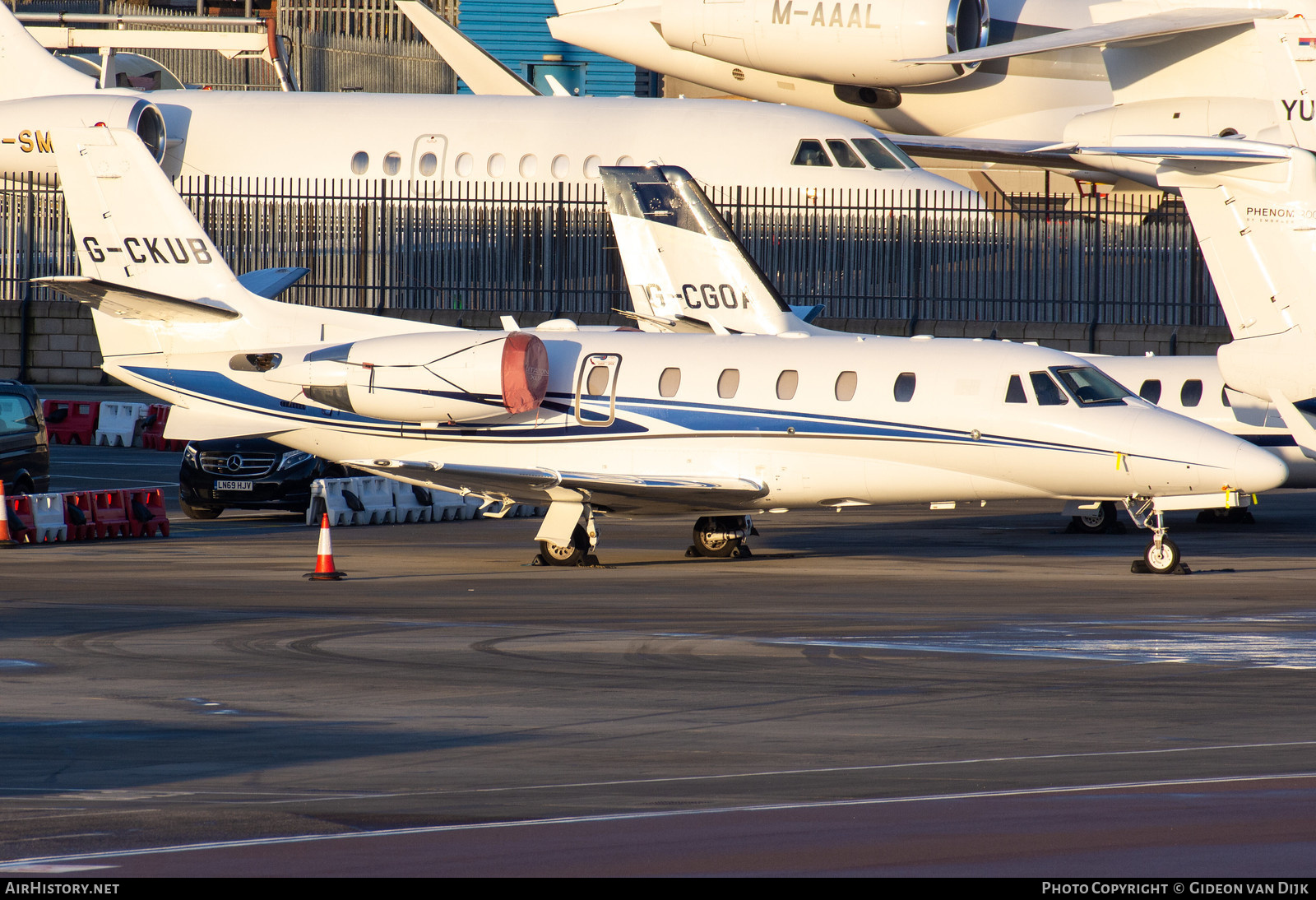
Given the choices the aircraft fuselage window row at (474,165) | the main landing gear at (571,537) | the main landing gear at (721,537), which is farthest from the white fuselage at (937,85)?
the main landing gear at (571,537)

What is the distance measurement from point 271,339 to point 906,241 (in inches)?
660

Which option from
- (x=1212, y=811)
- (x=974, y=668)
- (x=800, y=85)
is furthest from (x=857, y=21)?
(x=1212, y=811)

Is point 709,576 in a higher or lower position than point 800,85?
lower

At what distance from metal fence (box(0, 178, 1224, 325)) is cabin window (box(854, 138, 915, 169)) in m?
0.75

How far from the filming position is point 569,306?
126ft

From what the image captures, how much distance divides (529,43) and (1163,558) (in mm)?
47737

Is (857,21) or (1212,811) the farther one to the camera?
(857,21)

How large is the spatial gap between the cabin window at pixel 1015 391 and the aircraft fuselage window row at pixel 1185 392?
4583mm

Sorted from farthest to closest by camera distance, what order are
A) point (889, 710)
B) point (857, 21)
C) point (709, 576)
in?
point (857, 21), point (709, 576), point (889, 710)

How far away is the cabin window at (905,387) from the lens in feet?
71.3

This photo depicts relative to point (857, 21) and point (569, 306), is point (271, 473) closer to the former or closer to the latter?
point (569, 306)

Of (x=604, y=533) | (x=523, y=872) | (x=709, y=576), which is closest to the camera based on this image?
(x=523, y=872)

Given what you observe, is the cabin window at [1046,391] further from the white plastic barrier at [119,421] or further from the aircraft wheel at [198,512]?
the white plastic barrier at [119,421]

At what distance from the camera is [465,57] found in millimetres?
45906
